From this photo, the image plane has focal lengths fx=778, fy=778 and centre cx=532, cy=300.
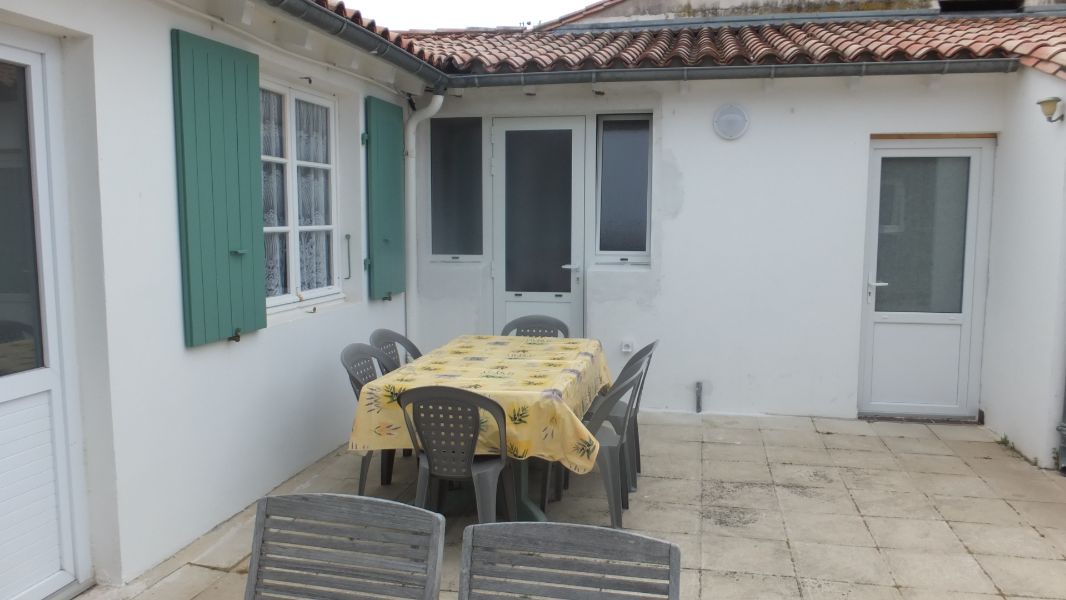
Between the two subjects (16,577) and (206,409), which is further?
(206,409)

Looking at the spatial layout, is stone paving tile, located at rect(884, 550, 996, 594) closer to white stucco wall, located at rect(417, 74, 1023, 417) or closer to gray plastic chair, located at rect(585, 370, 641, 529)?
gray plastic chair, located at rect(585, 370, 641, 529)

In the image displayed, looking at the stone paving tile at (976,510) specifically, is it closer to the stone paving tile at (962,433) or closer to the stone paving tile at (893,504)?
the stone paving tile at (893,504)

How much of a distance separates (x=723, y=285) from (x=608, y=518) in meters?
2.73

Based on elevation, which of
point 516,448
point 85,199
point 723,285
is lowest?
point 516,448

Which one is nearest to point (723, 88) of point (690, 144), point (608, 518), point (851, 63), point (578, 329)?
point (690, 144)

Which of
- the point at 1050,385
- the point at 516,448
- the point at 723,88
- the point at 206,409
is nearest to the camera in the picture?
the point at 516,448

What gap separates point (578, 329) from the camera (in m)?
6.80

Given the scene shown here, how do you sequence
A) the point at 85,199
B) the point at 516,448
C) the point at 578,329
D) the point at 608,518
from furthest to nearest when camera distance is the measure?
the point at 578,329 < the point at 608,518 < the point at 516,448 < the point at 85,199

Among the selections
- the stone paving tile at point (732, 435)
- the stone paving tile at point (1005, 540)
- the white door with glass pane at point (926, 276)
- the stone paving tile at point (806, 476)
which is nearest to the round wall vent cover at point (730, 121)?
the white door with glass pane at point (926, 276)

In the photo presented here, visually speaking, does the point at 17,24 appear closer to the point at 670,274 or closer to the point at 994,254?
the point at 670,274

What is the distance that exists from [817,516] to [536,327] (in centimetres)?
245

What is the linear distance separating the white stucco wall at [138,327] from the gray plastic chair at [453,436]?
113 centimetres

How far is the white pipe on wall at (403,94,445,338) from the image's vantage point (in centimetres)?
638

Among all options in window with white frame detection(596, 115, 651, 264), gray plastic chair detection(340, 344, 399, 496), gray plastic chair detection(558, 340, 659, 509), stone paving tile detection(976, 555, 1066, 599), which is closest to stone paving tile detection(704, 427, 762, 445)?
gray plastic chair detection(558, 340, 659, 509)
